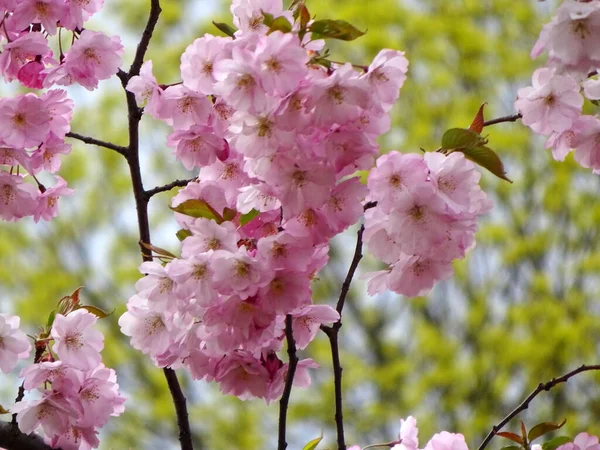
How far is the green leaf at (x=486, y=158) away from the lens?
1.04 m

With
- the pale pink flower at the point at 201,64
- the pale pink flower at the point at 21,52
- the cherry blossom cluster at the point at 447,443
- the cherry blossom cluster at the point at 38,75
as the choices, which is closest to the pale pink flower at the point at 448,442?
the cherry blossom cluster at the point at 447,443

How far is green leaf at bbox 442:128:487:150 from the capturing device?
40.5 inches

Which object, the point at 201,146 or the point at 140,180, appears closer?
the point at 201,146

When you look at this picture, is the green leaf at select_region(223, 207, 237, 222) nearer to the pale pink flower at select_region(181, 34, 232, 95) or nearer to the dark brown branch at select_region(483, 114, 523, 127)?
the pale pink flower at select_region(181, 34, 232, 95)

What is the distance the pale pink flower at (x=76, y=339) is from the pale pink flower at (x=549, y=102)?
65cm

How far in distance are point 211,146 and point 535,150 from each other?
14.9 ft

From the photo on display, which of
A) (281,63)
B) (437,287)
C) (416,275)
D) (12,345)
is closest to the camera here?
(281,63)

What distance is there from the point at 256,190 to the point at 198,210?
0.26 feet

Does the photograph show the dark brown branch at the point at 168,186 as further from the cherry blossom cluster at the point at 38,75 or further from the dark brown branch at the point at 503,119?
the dark brown branch at the point at 503,119

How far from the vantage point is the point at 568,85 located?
1173mm

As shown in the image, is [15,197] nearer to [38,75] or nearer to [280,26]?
[38,75]

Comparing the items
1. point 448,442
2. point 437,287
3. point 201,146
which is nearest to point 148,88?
point 201,146

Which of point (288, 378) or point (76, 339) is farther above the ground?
point (76, 339)

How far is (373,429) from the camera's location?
5.22 meters
